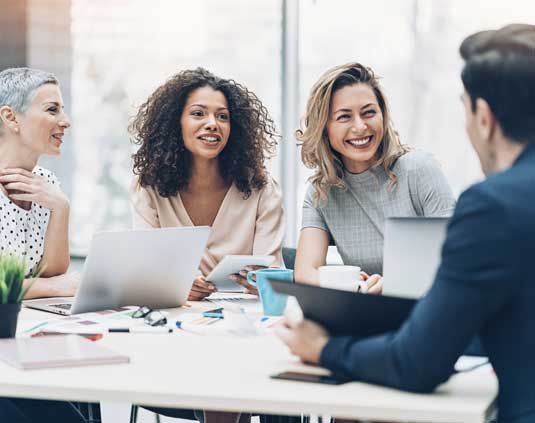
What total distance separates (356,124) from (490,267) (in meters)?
1.65

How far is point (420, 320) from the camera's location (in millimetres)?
1306

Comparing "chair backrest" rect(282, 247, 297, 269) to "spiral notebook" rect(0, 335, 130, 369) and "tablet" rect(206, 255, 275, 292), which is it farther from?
"spiral notebook" rect(0, 335, 130, 369)

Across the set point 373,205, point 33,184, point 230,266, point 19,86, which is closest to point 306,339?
point 230,266

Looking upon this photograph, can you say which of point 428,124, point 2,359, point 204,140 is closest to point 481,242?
point 2,359

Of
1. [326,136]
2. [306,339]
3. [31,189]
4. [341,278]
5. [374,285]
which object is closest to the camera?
[306,339]

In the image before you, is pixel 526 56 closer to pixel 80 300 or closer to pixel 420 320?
pixel 420 320

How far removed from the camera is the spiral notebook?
60.8 inches

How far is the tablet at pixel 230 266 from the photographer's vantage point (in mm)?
2400

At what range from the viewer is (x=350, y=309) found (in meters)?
1.45

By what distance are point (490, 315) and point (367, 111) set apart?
170 centimetres

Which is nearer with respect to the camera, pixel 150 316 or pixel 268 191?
pixel 150 316

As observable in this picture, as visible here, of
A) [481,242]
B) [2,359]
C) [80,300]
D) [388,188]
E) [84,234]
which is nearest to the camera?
[481,242]

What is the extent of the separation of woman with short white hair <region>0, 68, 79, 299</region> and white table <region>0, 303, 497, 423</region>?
1076 millimetres

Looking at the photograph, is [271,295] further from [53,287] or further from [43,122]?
[43,122]
